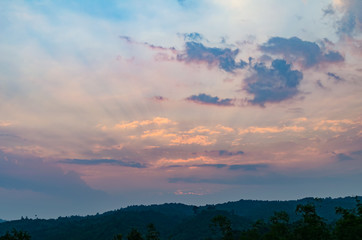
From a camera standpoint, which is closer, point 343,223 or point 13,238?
point 343,223

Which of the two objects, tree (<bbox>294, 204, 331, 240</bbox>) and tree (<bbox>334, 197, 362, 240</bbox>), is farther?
tree (<bbox>294, 204, 331, 240</bbox>)

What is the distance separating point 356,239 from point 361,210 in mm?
18959

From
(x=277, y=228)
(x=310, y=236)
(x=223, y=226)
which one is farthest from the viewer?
(x=223, y=226)

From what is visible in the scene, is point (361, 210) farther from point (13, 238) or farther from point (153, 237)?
point (13, 238)

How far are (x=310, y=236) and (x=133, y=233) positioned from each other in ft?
178

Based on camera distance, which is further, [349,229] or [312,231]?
[312,231]

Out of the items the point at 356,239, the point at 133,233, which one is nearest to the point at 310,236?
the point at 356,239

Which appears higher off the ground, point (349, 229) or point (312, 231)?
point (349, 229)

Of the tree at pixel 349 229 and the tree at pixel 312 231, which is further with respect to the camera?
the tree at pixel 312 231

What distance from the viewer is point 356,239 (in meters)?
67.9

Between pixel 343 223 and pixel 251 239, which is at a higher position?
pixel 343 223

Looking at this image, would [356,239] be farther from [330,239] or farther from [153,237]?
[153,237]

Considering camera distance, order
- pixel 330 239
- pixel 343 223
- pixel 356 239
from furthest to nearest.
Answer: pixel 330 239, pixel 343 223, pixel 356 239

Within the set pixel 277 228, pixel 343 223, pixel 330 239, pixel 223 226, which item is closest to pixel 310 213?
pixel 277 228
